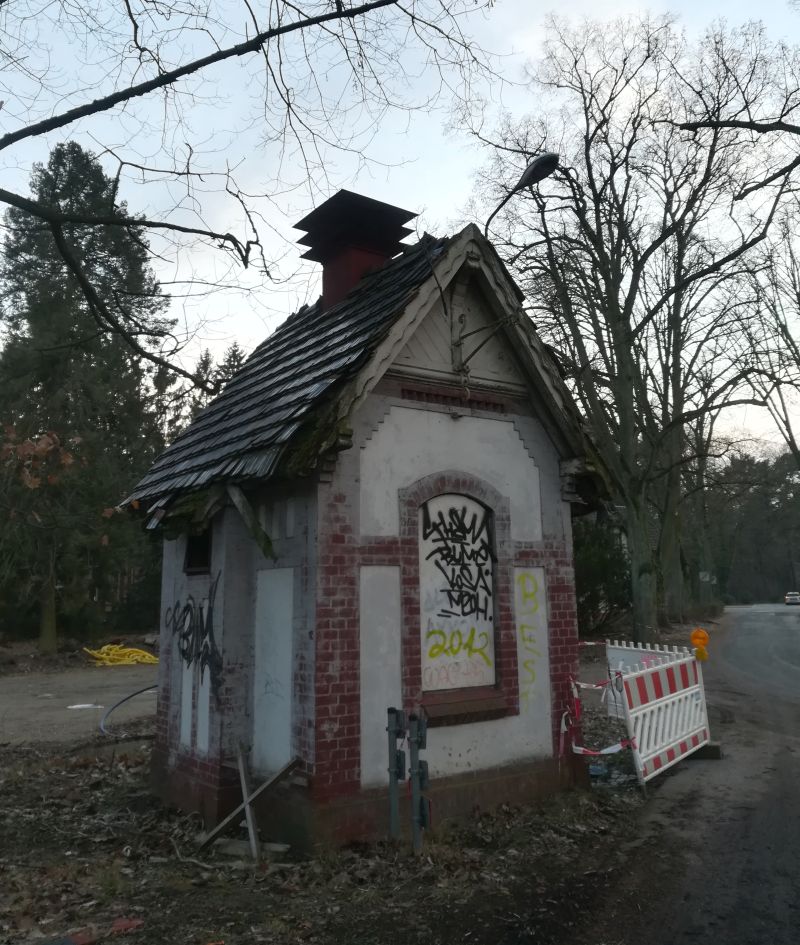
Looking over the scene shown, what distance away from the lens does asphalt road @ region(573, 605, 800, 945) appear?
14.8ft

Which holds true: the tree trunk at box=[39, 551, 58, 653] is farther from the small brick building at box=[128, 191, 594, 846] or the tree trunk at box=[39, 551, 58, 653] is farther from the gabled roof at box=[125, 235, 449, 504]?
the small brick building at box=[128, 191, 594, 846]

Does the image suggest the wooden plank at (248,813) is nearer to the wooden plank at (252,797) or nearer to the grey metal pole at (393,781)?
the wooden plank at (252,797)

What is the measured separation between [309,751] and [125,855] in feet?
6.05

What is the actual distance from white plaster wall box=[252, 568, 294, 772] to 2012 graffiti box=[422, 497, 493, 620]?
1451 mm

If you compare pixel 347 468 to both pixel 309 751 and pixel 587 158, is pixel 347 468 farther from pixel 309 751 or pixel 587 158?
pixel 587 158

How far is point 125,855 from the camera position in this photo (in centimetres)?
598

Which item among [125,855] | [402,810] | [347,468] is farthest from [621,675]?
[125,855]

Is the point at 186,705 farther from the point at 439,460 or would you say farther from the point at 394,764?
the point at 439,460

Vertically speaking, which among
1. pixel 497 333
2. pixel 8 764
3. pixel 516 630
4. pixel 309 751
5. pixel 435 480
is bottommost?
pixel 8 764

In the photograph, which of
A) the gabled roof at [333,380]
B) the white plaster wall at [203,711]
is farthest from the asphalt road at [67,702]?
the gabled roof at [333,380]

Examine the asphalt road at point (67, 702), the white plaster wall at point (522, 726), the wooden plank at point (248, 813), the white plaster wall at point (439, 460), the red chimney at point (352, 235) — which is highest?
the red chimney at point (352, 235)

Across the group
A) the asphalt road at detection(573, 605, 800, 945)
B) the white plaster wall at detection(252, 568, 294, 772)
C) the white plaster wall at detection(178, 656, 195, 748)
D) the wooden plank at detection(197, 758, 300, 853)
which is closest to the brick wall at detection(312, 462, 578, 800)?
the wooden plank at detection(197, 758, 300, 853)

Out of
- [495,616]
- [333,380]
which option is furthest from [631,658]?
[333,380]

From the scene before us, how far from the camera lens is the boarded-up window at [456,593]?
22.2ft
